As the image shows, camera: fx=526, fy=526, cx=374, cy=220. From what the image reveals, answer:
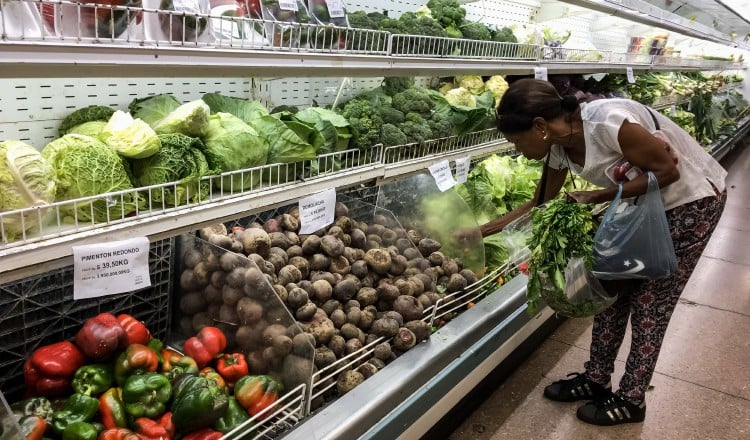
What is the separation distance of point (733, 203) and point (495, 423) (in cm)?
640

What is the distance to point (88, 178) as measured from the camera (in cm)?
122

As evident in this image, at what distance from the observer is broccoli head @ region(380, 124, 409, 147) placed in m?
2.21

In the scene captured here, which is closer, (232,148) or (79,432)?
(79,432)

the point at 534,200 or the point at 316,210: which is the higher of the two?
the point at 316,210

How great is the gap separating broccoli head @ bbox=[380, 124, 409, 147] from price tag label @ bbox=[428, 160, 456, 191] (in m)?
0.24

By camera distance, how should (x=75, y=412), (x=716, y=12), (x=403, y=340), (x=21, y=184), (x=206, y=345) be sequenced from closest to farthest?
(x=21, y=184), (x=75, y=412), (x=206, y=345), (x=403, y=340), (x=716, y=12)

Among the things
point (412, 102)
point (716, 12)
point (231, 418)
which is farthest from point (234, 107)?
point (716, 12)

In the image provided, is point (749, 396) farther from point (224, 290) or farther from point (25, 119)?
point (25, 119)

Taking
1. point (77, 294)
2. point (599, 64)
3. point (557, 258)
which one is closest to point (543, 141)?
point (557, 258)

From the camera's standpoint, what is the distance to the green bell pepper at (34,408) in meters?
1.29

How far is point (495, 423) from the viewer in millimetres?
2449

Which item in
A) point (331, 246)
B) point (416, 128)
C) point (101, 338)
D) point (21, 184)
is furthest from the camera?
point (416, 128)

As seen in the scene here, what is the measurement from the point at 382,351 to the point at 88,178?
3.58ft

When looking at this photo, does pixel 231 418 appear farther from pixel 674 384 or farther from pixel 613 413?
pixel 674 384
